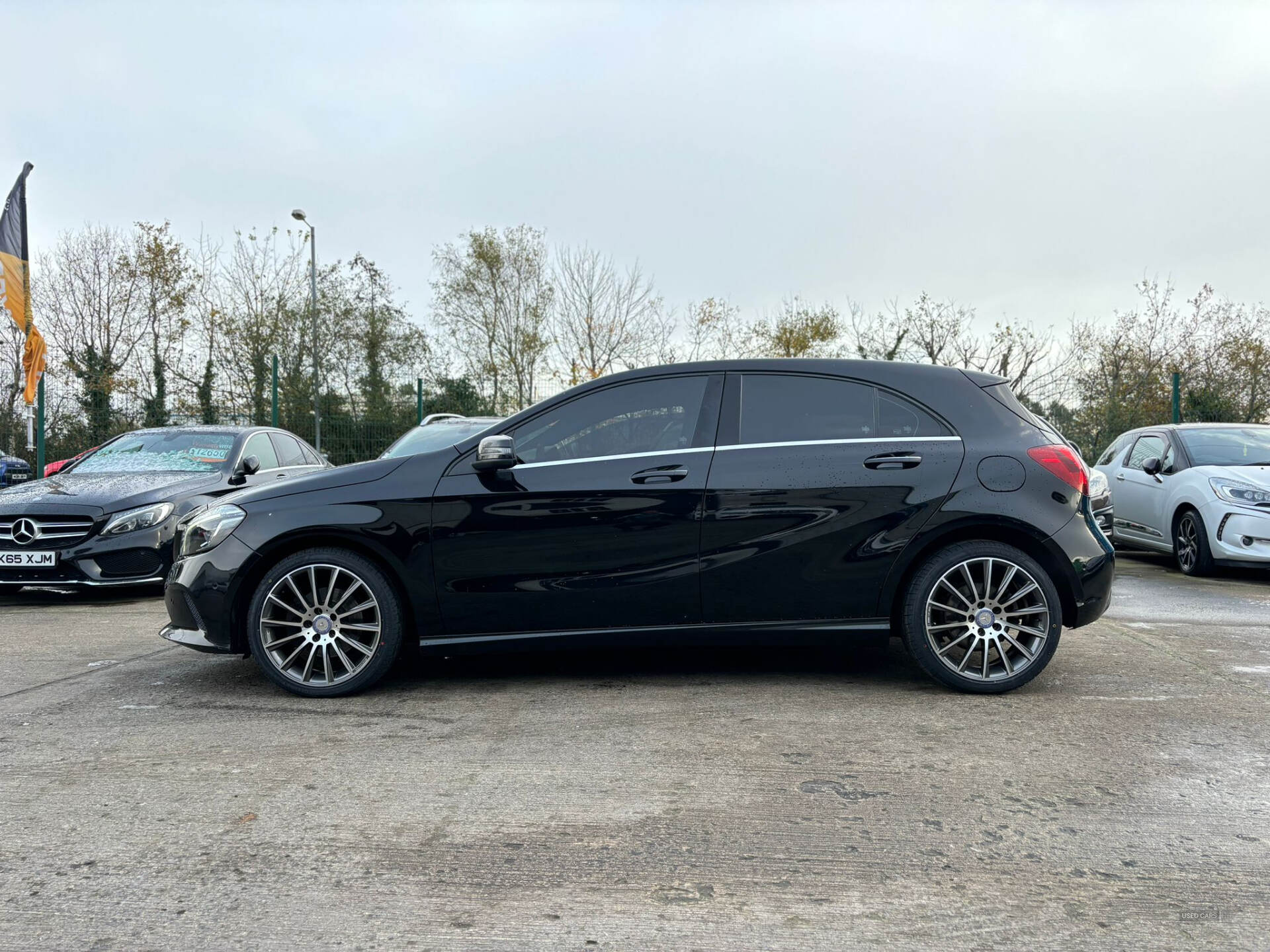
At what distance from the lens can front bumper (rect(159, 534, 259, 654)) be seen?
4676 millimetres

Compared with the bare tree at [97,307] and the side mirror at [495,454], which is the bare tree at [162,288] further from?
the side mirror at [495,454]

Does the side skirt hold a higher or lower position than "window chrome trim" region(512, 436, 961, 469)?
lower

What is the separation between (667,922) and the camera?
2.42m

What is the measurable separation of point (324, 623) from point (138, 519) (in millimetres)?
4192

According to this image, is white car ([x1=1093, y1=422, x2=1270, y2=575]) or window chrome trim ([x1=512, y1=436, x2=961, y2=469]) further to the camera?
white car ([x1=1093, y1=422, x2=1270, y2=575])

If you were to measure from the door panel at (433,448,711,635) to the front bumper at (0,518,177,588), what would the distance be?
14.6 feet

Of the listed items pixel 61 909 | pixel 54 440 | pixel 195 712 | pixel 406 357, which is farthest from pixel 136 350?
pixel 61 909

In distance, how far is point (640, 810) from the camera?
316 cm

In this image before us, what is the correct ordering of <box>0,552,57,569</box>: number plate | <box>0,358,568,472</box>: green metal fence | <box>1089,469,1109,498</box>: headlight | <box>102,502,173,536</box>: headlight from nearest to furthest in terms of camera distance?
<box>1089,469,1109,498</box>: headlight → <box>0,552,57,569</box>: number plate → <box>102,502,173,536</box>: headlight → <box>0,358,568,472</box>: green metal fence

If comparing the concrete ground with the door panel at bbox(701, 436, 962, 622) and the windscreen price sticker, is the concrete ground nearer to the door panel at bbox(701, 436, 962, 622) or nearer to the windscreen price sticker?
the door panel at bbox(701, 436, 962, 622)

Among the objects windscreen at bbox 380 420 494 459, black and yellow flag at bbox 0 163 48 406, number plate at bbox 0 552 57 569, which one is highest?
black and yellow flag at bbox 0 163 48 406

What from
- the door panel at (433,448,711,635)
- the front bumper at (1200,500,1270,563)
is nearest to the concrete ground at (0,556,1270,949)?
the door panel at (433,448,711,635)

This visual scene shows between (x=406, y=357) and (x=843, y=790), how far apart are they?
1188 inches

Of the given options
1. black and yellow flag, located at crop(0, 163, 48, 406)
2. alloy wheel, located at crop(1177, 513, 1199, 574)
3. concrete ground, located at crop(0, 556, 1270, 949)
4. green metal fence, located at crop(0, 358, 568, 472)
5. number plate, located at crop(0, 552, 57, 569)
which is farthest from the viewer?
black and yellow flag, located at crop(0, 163, 48, 406)
